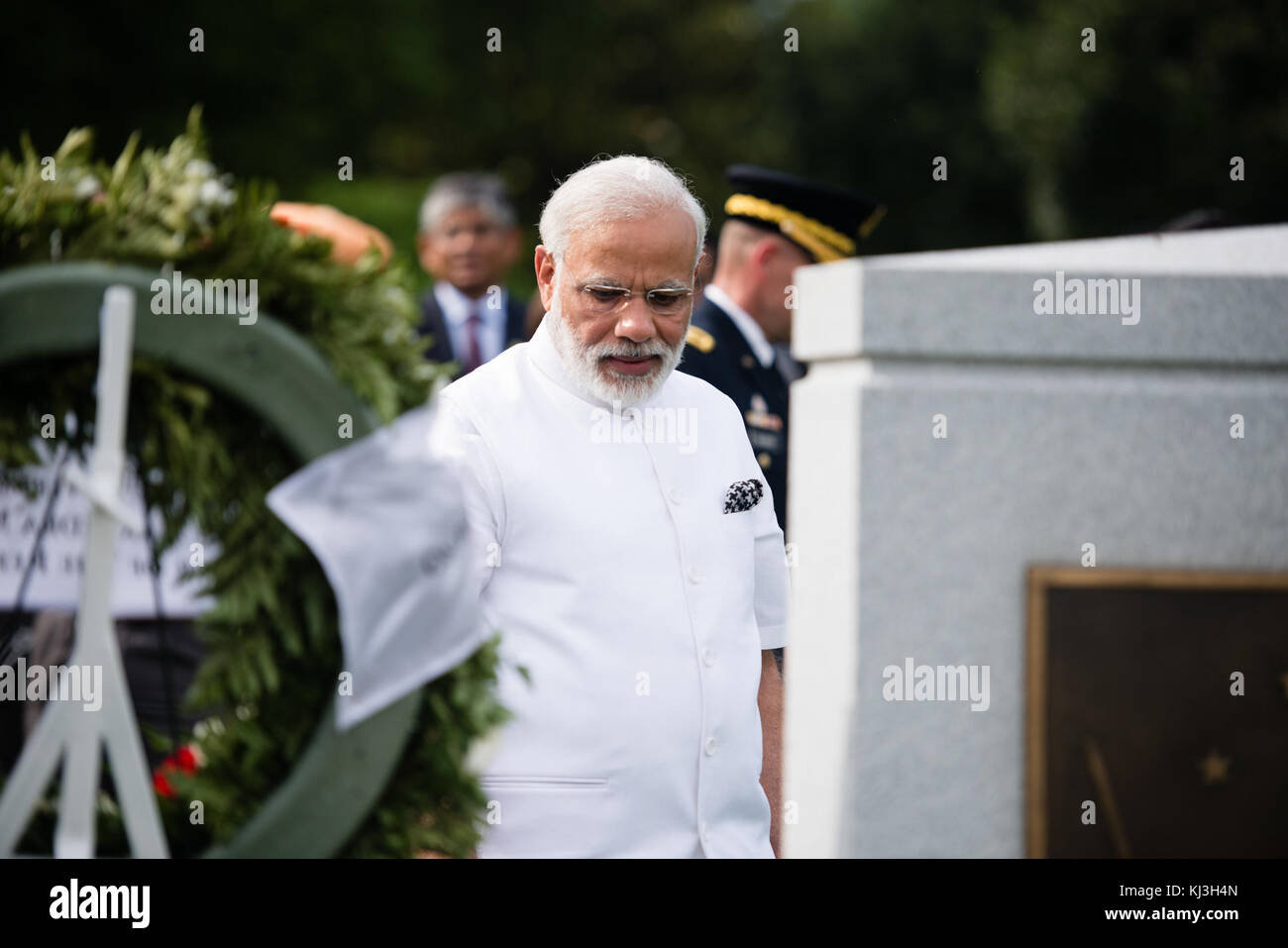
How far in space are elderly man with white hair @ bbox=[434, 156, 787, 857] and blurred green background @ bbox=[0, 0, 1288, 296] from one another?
8402 millimetres

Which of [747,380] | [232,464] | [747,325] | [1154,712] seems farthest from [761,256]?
[232,464]

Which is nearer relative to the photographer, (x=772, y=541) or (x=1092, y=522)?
(x=1092, y=522)

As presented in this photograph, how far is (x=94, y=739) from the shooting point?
2105mm

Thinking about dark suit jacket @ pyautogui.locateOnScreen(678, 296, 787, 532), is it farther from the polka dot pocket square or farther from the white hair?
the white hair

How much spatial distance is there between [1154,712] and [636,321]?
115cm

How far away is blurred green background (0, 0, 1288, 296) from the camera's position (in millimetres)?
18359

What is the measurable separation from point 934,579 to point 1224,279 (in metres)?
0.74

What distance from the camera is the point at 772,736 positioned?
306 centimetres

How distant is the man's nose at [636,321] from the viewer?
2.77 m

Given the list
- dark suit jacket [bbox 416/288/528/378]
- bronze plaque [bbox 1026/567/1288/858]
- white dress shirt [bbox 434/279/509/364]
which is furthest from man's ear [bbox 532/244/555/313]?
white dress shirt [bbox 434/279/509/364]

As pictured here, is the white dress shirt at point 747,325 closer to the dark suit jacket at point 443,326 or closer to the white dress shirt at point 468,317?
the dark suit jacket at point 443,326
